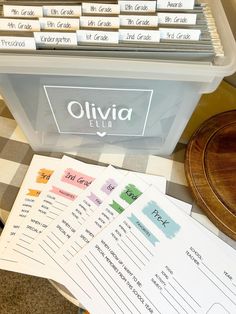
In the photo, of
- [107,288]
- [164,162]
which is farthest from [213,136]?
[107,288]

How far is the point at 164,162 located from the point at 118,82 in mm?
210

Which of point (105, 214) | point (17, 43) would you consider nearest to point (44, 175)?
point (105, 214)

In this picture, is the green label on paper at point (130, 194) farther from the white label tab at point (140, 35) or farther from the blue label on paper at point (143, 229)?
the white label tab at point (140, 35)

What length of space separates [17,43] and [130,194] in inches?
11.7

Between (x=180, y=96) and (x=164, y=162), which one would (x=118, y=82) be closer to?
(x=180, y=96)

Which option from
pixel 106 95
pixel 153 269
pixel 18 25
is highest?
pixel 18 25

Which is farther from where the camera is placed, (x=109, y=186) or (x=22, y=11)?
(x=109, y=186)

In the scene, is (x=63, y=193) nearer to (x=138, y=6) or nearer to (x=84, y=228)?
(x=84, y=228)

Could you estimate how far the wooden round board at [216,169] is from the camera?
1.65 feet

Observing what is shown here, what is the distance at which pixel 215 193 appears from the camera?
52 cm

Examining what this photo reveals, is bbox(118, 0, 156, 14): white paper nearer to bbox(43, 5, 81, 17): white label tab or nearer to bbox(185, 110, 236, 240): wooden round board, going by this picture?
bbox(43, 5, 81, 17): white label tab

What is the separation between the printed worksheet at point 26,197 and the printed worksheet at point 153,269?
11cm

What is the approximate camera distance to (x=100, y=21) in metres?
0.41

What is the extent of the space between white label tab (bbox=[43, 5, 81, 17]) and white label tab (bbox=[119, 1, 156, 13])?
0.07 meters
